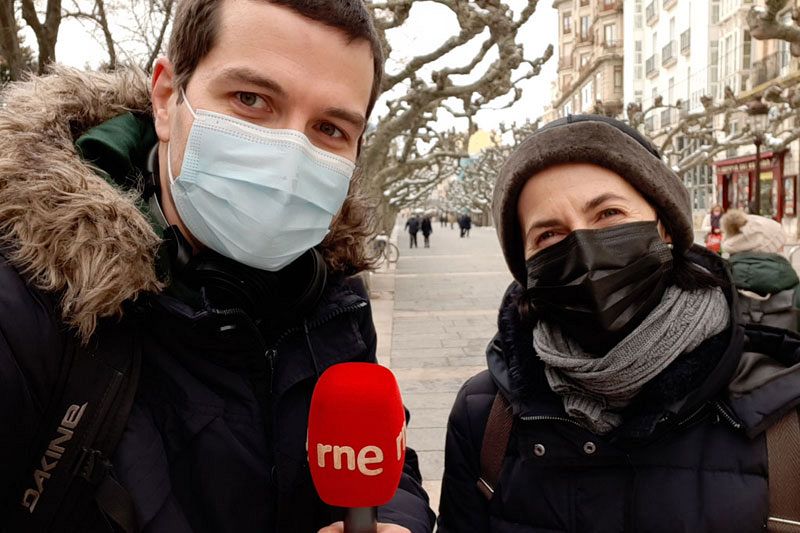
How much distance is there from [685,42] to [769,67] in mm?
11364

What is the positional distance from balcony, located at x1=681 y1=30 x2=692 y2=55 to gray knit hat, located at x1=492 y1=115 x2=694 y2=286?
1662 inches

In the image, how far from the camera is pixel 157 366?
1401 mm

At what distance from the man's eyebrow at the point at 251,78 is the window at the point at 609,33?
60977 millimetres

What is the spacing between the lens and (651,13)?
46.6 meters

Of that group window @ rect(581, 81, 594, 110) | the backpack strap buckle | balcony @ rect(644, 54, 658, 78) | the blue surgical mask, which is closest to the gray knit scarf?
the blue surgical mask

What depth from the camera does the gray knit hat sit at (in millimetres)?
1711

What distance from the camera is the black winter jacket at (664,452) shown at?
4.83ft

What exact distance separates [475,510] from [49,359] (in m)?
1.12

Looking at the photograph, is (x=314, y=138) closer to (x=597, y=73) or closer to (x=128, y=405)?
(x=128, y=405)

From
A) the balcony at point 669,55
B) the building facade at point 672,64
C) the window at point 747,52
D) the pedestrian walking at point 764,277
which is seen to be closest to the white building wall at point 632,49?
the building facade at point 672,64

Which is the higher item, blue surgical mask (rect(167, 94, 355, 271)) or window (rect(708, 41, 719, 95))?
window (rect(708, 41, 719, 95))

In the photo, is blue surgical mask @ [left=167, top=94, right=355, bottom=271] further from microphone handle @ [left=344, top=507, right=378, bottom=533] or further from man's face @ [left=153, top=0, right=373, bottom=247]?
microphone handle @ [left=344, top=507, right=378, bottom=533]

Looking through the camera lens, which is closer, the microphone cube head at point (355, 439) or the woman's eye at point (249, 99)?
the microphone cube head at point (355, 439)

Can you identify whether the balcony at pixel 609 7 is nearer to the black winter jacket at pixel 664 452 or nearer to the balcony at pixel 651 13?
the balcony at pixel 651 13
